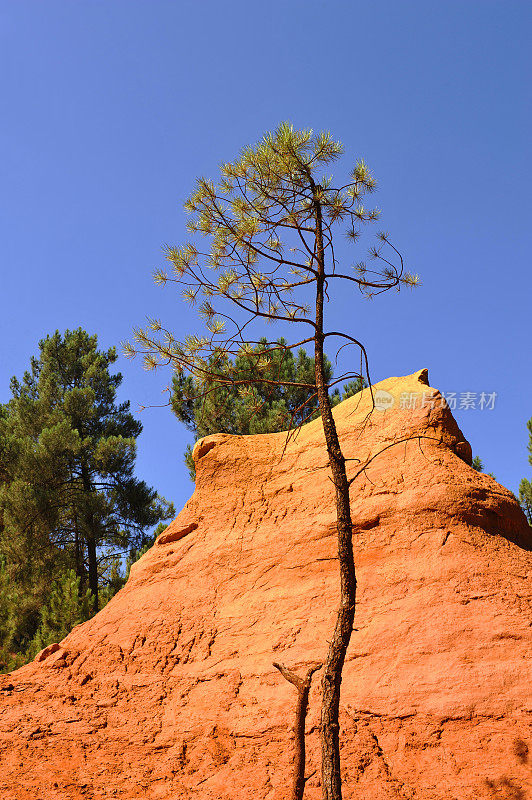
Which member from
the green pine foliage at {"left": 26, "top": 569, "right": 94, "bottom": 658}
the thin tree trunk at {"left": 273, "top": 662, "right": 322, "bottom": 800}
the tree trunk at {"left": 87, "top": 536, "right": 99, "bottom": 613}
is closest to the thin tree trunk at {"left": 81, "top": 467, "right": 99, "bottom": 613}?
the tree trunk at {"left": 87, "top": 536, "right": 99, "bottom": 613}

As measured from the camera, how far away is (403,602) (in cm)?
722

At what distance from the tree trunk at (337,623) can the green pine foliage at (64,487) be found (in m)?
12.9

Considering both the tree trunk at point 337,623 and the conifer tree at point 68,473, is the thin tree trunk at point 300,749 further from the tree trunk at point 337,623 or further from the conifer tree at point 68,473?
the conifer tree at point 68,473

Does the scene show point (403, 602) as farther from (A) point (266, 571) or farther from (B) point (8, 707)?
(B) point (8, 707)

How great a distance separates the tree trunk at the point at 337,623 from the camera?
4668 millimetres

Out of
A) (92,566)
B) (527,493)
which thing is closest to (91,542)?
(92,566)

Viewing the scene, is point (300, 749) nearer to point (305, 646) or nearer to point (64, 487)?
point (305, 646)

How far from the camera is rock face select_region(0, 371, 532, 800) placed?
601 centimetres

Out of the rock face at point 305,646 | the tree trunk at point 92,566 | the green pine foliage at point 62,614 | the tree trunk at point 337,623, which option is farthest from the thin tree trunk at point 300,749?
the tree trunk at point 92,566

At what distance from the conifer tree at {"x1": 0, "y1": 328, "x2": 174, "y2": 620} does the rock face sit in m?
9.52

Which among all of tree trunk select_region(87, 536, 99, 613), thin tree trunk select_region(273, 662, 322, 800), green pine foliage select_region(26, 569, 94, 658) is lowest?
thin tree trunk select_region(273, 662, 322, 800)

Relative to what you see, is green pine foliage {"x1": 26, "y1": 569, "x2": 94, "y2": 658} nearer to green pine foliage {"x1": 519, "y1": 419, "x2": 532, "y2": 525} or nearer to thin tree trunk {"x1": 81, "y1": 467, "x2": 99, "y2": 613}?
thin tree trunk {"x1": 81, "y1": 467, "x2": 99, "y2": 613}

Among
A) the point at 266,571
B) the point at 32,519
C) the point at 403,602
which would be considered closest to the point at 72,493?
the point at 32,519

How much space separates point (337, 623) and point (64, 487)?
16.5 meters
